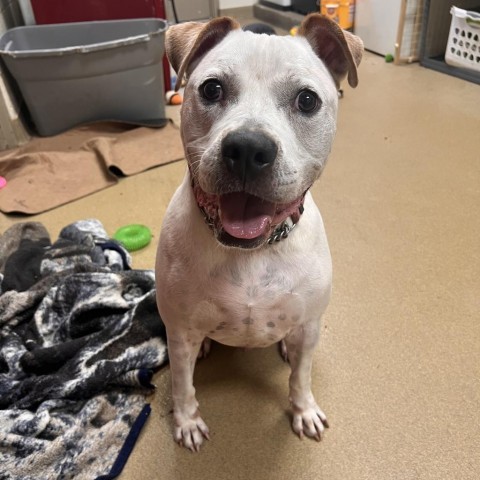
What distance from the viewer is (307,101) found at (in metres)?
0.95

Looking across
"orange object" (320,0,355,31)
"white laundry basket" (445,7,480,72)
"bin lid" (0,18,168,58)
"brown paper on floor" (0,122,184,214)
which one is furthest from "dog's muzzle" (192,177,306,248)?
"orange object" (320,0,355,31)

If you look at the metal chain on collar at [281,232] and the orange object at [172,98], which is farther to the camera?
the orange object at [172,98]

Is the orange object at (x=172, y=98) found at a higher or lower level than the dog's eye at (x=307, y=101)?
lower

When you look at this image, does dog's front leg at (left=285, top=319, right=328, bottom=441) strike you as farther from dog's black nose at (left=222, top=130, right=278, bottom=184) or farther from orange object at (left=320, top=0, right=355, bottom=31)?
orange object at (left=320, top=0, right=355, bottom=31)

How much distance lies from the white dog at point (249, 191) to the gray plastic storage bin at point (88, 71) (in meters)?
1.67

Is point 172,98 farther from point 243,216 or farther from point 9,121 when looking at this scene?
point 243,216

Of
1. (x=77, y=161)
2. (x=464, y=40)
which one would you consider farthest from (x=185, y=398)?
(x=464, y=40)

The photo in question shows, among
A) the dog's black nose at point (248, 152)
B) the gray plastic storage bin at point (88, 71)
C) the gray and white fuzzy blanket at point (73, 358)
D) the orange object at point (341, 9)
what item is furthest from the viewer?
the orange object at point (341, 9)

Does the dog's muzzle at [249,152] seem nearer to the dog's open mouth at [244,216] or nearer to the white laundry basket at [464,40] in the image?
the dog's open mouth at [244,216]

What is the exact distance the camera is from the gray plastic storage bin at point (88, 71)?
256 cm

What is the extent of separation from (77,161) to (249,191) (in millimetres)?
1859

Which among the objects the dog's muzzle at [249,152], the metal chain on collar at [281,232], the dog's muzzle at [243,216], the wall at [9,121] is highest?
the dog's muzzle at [249,152]

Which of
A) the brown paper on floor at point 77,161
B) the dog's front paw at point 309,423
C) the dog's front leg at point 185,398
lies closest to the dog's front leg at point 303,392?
the dog's front paw at point 309,423

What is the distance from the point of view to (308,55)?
1015 millimetres
